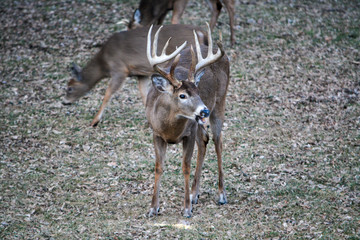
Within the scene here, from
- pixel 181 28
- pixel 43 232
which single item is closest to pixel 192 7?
pixel 181 28

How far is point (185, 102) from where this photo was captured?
17.2ft

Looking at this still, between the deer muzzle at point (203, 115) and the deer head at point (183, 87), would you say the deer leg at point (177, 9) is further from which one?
the deer muzzle at point (203, 115)

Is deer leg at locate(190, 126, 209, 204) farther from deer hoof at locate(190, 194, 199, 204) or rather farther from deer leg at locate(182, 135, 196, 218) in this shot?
deer leg at locate(182, 135, 196, 218)

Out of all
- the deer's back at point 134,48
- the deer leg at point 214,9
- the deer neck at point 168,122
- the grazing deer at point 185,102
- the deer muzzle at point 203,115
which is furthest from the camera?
the deer leg at point 214,9

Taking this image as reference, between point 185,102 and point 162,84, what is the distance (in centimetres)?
34

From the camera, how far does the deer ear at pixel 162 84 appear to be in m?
5.34

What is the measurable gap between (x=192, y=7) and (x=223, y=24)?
1232mm

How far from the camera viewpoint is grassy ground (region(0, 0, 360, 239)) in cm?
563

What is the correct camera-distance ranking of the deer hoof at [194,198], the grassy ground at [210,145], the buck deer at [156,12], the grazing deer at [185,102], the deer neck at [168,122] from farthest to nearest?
the buck deer at [156,12] → the deer hoof at [194,198] → the grassy ground at [210,145] → the deer neck at [168,122] → the grazing deer at [185,102]

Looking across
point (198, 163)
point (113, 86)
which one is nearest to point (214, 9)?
point (113, 86)

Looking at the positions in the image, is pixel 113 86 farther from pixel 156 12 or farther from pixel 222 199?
pixel 222 199

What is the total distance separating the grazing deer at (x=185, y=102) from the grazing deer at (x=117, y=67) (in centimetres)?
216

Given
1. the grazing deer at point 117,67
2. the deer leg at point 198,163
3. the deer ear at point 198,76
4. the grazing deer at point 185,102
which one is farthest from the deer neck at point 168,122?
the grazing deer at point 117,67

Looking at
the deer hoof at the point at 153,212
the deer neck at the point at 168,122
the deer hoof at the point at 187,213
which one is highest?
the deer neck at the point at 168,122
